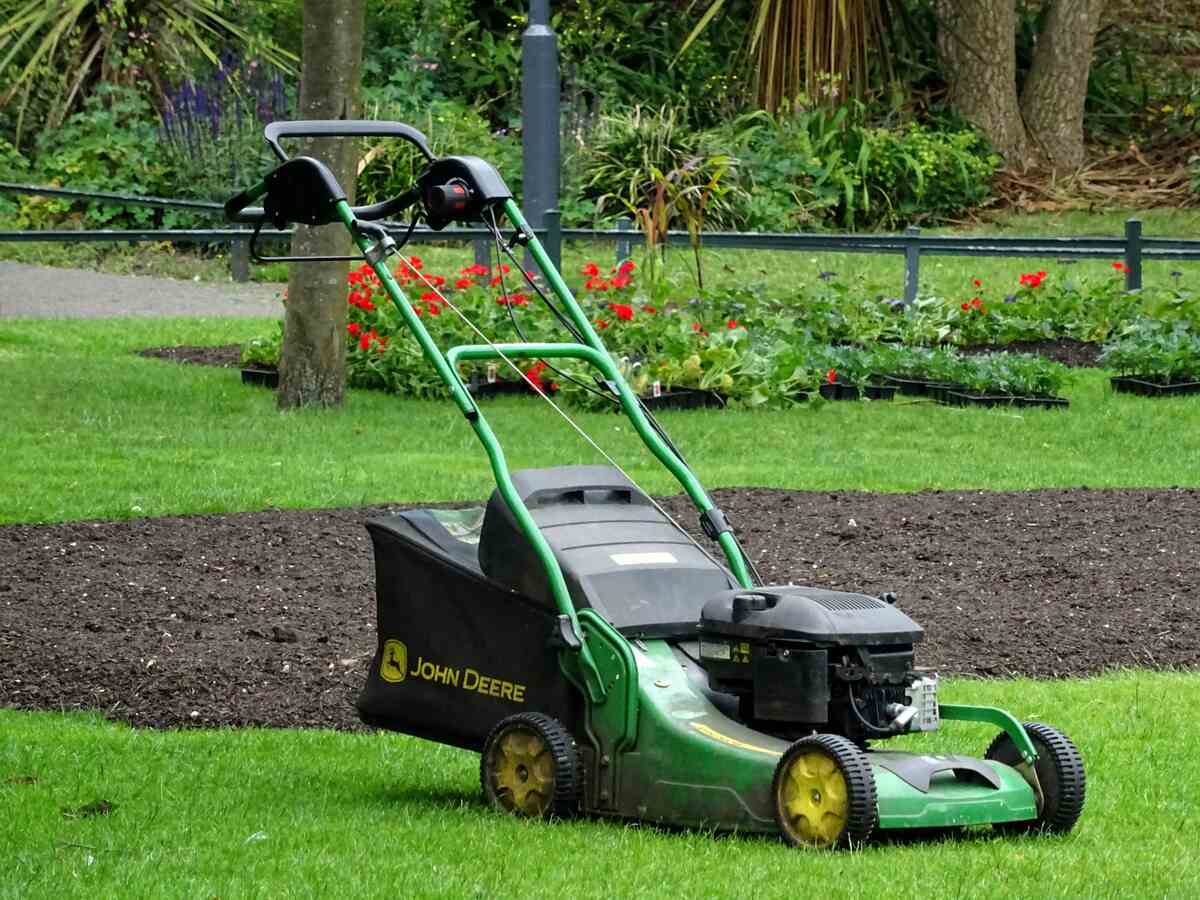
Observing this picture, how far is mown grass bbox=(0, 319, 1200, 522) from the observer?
10344mm

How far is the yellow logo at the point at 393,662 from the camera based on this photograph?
18.1ft

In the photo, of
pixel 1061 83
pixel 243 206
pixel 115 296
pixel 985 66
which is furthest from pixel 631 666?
pixel 1061 83

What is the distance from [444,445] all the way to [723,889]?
24.7ft

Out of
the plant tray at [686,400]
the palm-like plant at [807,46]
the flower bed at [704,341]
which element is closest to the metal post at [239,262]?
the flower bed at [704,341]

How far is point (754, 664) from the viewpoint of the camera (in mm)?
4820

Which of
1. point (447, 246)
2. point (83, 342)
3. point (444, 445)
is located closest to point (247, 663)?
point (444, 445)

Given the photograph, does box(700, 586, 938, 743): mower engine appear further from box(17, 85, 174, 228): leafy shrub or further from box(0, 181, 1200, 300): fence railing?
box(17, 85, 174, 228): leafy shrub

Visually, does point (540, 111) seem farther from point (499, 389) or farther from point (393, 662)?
point (393, 662)

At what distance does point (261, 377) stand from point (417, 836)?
9358 mm

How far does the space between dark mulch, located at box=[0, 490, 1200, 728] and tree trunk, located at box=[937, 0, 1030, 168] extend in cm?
1538

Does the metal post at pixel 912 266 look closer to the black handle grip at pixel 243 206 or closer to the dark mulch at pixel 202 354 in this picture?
the dark mulch at pixel 202 354

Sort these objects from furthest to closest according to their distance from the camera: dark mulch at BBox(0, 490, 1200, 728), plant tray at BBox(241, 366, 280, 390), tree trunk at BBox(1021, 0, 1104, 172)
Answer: tree trunk at BBox(1021, 0, 1104, 172), plant tray at BBox(241, 366, 280, 390), dark mulch at BBox(0, 490, 1200, 728)

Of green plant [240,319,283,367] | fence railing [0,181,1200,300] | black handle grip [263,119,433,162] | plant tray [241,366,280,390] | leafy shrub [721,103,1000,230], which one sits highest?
leafy shrub [721,103,1000,230]

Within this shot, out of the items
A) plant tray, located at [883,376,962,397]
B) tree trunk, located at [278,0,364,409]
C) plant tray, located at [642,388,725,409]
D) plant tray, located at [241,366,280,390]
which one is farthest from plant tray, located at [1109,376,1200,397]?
plant tray, located at [241,366,280,390]
